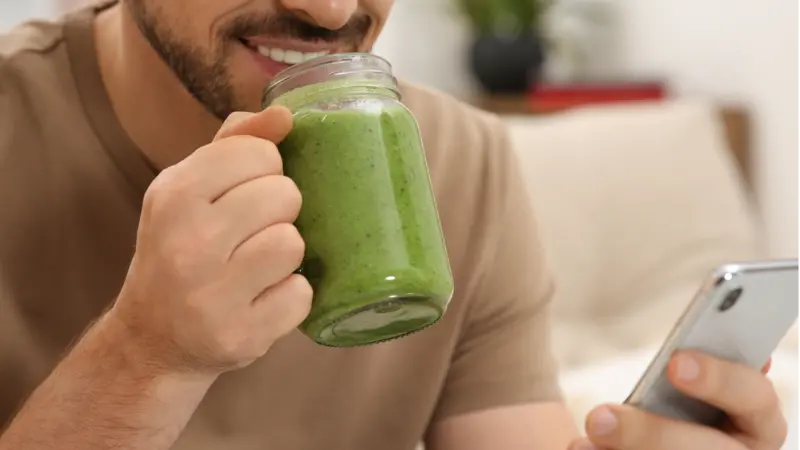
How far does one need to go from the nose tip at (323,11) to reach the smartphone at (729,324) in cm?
37

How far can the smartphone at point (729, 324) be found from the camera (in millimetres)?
565

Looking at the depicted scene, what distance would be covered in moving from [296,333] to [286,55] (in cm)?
31

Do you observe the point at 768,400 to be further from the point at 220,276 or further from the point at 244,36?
the point at 244,36

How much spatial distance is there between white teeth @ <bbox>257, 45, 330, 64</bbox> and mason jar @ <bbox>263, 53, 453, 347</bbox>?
0.49 ft

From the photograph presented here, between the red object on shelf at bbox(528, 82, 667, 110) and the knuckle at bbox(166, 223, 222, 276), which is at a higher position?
the knuckle at bbox(166, 223, 222, 276)

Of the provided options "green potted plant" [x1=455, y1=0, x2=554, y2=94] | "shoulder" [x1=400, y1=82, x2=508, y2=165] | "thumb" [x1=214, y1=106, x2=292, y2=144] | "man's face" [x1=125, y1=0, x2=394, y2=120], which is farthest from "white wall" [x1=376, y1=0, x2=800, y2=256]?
"thumb" [x1=214, y1=106, x2=292, y2=144]

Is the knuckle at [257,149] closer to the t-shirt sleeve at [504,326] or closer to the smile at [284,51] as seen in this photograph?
the smile at [284,51]

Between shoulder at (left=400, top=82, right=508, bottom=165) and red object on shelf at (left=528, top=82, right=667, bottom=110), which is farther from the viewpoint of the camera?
red object on shelf at (left=528, top=82, right=667, bottom=110)

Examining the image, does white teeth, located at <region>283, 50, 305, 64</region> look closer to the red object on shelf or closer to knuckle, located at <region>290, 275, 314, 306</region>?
knuckle, located at <region>290, 275, 314, 306</region>

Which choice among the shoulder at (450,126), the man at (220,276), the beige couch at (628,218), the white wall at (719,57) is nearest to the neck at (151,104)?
the man at (220,276)

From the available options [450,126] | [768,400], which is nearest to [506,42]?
[450,126]

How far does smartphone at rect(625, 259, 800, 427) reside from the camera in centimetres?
56

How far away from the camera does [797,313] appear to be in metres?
0.65

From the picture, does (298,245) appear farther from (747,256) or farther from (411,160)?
(747,256)
